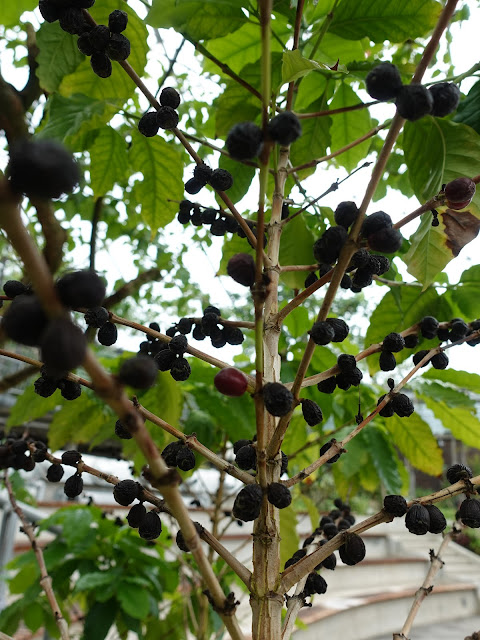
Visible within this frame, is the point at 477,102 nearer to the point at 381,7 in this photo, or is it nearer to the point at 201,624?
the point at 381,7

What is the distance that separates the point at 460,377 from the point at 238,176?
70 cm

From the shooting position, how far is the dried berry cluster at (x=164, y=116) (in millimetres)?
643

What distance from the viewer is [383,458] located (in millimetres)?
1419

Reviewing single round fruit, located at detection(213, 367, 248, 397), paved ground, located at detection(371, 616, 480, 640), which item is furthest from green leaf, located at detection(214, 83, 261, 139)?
paved ground, located at detection(371, 616, 480, 640)

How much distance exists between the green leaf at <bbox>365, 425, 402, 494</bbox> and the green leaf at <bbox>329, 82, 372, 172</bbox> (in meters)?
0.76

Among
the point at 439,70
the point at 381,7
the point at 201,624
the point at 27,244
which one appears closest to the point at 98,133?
the point at 381,7

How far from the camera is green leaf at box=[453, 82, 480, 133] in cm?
74

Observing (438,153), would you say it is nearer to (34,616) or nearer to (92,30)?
(92,30)

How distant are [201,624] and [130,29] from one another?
1.57 metres

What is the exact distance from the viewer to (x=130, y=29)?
896 mm

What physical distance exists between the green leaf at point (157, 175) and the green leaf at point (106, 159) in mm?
58

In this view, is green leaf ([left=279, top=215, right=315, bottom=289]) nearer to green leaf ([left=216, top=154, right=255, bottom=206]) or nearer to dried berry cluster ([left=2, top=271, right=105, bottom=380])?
green leaf ([left=216, top=154, right=255, bottom=206])

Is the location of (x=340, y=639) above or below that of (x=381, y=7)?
below

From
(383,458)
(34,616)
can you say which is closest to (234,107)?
(383,458)
